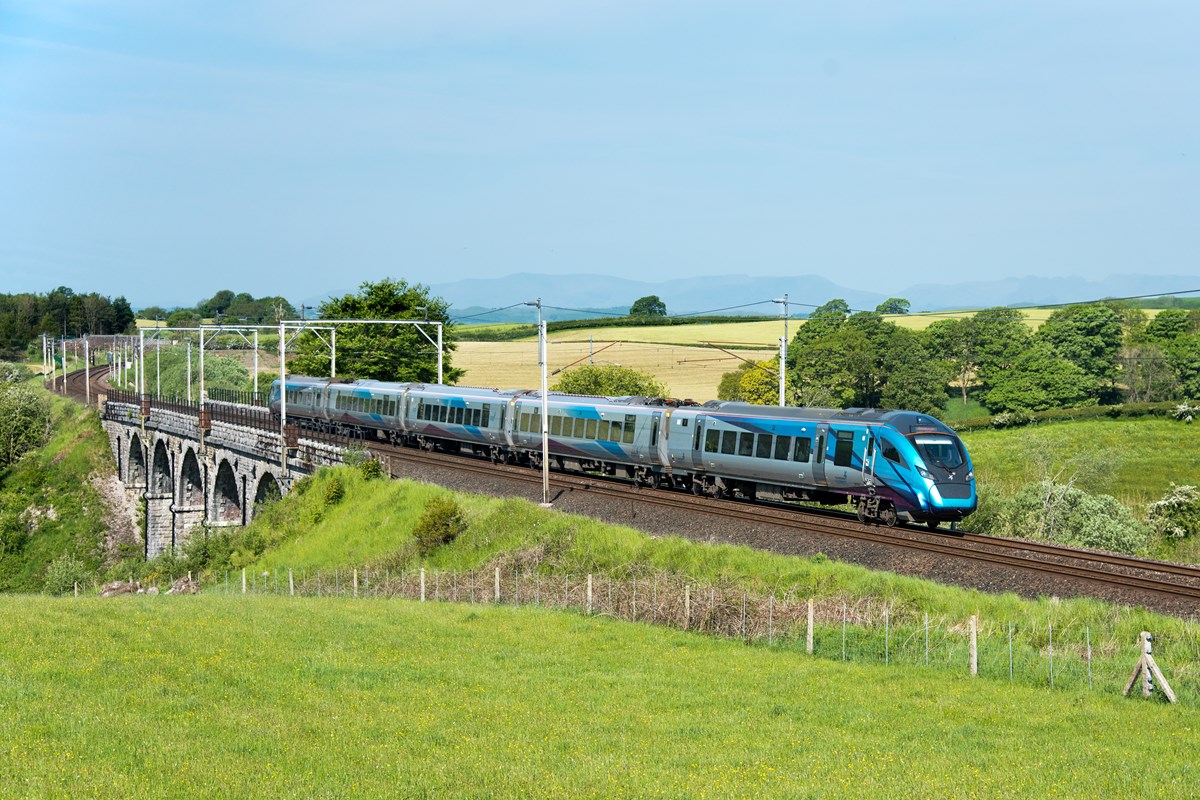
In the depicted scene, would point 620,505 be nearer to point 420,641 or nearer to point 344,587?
point 344,587

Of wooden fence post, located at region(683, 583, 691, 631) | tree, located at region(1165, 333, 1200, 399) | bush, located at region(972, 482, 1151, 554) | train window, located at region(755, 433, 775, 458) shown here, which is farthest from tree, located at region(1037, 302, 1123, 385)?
wooden fence post, located at region(683, 583, 691, 631)

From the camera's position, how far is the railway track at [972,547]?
2273cm

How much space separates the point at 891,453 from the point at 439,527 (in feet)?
47.7

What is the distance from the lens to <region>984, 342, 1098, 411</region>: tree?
95562mm

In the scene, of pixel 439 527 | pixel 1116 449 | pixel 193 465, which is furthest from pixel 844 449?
pixel 193 465

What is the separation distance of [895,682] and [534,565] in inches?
561

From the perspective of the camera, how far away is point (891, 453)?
95.9ft

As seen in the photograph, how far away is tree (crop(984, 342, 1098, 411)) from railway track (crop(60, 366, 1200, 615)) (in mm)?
64189

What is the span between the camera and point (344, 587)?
118 ft

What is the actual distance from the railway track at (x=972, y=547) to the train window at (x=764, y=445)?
1548mm

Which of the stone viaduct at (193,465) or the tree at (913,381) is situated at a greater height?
the tree at (913,381)

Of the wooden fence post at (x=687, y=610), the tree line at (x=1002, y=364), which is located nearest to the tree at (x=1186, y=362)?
the tree line at (x=1002, y=364)

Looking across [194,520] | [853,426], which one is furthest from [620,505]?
[194,520]

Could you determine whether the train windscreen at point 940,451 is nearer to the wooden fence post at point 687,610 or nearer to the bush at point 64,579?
the wooden fence post at point 687,610
